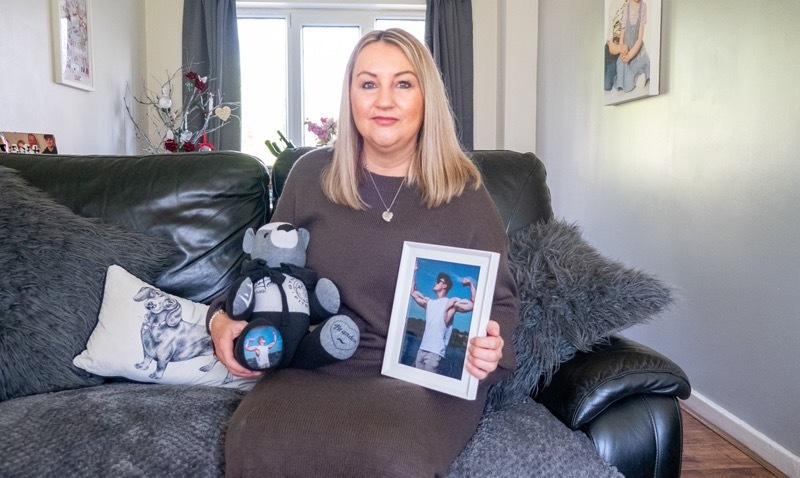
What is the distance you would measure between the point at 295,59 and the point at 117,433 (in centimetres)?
396

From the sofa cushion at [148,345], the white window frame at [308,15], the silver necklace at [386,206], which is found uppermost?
the white window frame at [308,15]

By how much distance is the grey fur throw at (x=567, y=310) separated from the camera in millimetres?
1266

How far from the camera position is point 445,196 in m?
1.26

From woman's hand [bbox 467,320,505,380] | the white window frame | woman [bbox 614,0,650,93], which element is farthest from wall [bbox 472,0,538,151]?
woman's hand [bbox 467,320,505,380]

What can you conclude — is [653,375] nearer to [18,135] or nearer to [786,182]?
[786,182]

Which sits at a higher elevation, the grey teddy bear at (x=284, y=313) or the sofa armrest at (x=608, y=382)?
the grey teddy bear at (x=284, y=313)

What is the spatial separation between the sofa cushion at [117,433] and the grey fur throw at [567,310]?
22.5 inches

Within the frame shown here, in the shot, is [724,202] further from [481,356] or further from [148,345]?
[148,345]

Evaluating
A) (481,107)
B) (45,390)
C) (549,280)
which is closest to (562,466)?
(549,280)

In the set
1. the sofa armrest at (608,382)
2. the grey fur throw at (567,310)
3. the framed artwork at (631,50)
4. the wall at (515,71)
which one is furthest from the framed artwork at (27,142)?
the wall at (515,71)

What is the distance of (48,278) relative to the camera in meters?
1.43

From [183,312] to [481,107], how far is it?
A: 3.42 m

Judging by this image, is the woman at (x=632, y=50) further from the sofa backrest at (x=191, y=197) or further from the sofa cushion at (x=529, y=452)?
the sofa cushion at (x=529, y=452)

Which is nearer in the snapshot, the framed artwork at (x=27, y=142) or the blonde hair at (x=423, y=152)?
the blonde hair at (x=423, y=152)
